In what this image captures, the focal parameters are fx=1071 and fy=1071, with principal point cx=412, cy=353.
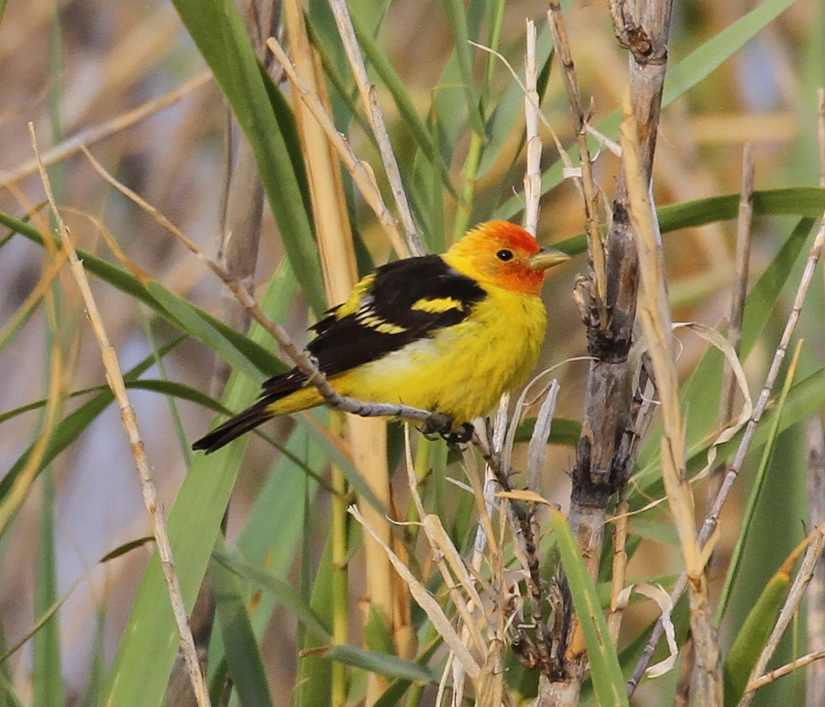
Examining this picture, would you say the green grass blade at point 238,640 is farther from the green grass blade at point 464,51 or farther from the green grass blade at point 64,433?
the green grass blade at point 464,51

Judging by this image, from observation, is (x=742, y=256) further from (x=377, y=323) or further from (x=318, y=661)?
(x=318, y=661)

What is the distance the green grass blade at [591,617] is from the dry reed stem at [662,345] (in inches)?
3.9

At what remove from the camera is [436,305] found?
6.59ft

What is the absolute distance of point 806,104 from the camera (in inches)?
81.0

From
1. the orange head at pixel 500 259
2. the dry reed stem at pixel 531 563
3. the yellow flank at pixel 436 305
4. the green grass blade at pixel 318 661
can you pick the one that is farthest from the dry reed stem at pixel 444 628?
the orange head at pixel 500 259

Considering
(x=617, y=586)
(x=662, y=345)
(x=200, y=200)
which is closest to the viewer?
(x=662, y=345)

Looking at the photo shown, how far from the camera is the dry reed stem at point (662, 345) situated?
96 centimetres

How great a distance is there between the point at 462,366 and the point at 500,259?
0.33 m

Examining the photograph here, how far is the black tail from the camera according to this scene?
1498 mm

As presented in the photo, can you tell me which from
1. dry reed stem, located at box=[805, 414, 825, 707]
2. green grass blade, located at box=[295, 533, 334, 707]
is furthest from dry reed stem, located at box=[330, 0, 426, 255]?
dry reed stem, located at box=[805, 414, 825, 707]

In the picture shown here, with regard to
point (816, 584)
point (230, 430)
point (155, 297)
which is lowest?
point (816, 584)

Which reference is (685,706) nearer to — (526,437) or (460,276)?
(526,437)

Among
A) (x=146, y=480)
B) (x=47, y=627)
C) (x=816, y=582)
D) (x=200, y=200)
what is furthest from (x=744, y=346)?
(x=200, y=200)

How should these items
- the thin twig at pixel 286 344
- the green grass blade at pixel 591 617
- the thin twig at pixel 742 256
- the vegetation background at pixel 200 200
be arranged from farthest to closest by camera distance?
the vegetation background at pixel 200 200 → the thin twig at pixel 742 256 → the green grass blade at pixel 591 617 → the thin twig at pixel 286 344
